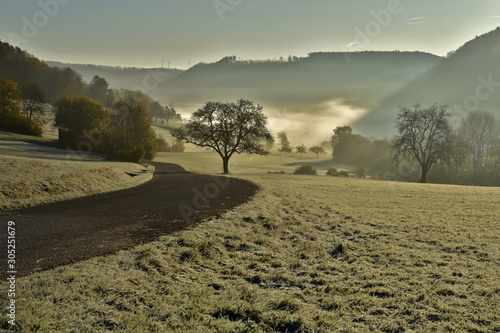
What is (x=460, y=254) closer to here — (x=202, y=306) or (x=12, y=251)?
(x=202, y=306)

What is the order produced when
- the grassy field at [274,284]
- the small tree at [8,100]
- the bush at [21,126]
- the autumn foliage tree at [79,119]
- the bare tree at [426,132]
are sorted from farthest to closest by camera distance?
the small tree at [8,100]
the bush at [21,126]
the autumn foliage tree at [79,119]
the bare tree at [426,132]
the grassy field at [274,284]

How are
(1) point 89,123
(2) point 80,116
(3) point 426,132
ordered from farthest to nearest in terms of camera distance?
(1) point 89,123 < (2) point 80,116 < (3) point 426,132

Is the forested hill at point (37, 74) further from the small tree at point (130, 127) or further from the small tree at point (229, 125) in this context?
the small tree at point (229, 125)

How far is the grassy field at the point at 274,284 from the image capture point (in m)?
5.91

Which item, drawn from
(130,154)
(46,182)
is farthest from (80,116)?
(46,182)

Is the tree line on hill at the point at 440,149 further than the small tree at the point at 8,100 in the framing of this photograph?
No

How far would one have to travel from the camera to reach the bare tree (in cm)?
5081

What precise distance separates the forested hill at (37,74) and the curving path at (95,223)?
128840 mm

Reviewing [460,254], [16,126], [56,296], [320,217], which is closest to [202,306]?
[56,296]

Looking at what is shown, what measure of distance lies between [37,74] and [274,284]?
162680 mm

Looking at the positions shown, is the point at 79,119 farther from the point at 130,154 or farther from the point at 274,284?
the point at 274,284

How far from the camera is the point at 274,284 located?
8.30 metres

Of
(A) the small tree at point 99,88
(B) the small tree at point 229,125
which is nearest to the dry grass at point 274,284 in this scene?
(B) the small tree at point 229,125

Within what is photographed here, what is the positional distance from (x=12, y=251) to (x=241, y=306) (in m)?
6.80
